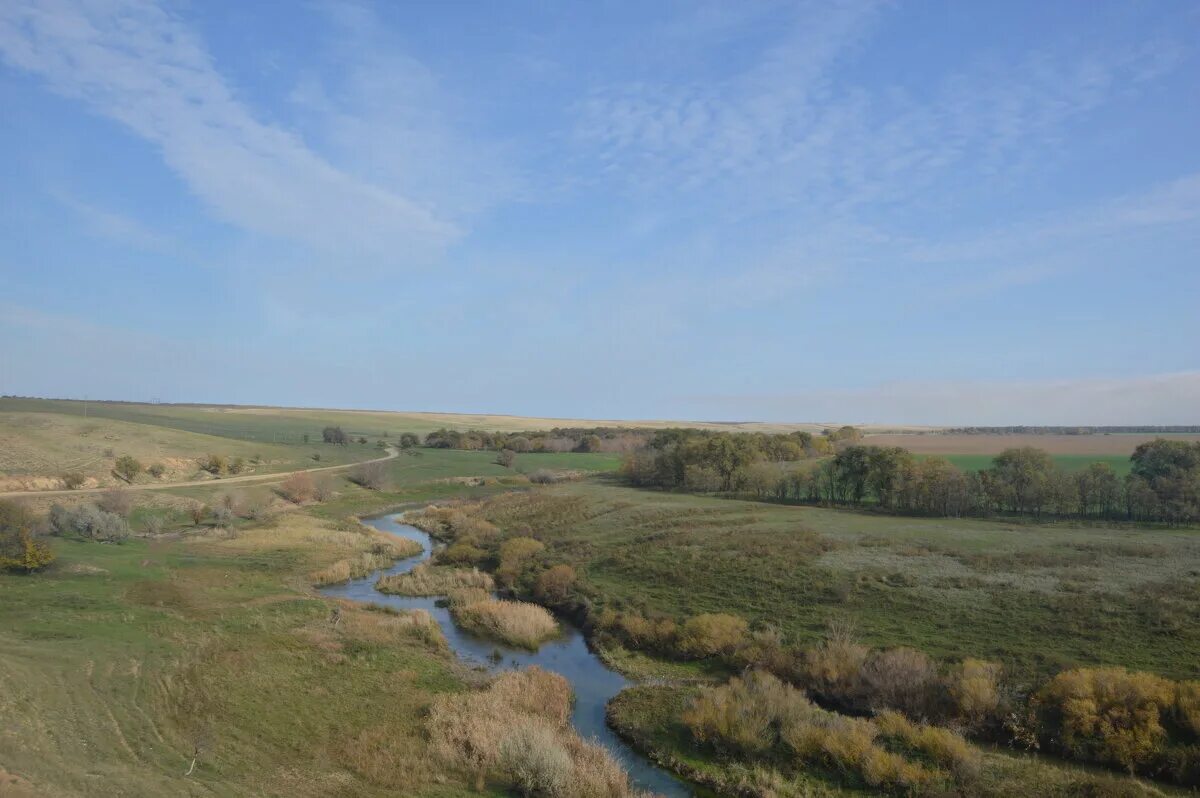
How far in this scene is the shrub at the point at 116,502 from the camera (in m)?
46.3

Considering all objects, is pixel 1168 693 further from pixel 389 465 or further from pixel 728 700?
pixel 389 465

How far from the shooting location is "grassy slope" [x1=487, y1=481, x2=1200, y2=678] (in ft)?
80.4

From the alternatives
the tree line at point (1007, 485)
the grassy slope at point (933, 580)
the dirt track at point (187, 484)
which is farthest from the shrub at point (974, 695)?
the dirt track at point (187, 484)

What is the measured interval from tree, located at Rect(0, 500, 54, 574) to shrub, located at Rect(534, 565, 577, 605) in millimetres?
23031

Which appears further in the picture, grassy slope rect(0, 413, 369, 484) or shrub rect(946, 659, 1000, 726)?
grassy slope rect(0, 413, 369, 484)

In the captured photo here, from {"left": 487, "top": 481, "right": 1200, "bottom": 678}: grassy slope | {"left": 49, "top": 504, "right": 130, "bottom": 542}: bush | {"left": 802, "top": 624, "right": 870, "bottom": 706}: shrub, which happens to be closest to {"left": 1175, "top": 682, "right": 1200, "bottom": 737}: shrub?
{"left": 487, "top": 481, "right": 1200, "bottom": 678}: grassy slope

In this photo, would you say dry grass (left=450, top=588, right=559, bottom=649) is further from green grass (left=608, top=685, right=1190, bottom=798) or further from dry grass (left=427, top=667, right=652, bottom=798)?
green grass (left=608, top=685, right=1190, bottom=798)

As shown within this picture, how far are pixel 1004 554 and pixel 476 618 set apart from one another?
28019mm

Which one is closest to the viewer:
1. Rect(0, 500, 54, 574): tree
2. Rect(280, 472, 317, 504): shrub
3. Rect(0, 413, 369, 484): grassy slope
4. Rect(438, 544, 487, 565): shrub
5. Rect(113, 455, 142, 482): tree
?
Rect(0, 500, 54, 574): tree

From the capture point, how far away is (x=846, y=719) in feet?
63.2

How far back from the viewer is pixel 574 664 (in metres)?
27.6

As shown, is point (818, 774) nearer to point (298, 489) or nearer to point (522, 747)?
point (522, 747)

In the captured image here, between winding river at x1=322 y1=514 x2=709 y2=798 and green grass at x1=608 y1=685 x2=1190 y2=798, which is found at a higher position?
green grass at x1=608 y1=685 x2=1190 y2=798

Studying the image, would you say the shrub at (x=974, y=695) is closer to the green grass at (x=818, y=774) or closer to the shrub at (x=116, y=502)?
the green grass at (x=818, y=774)
